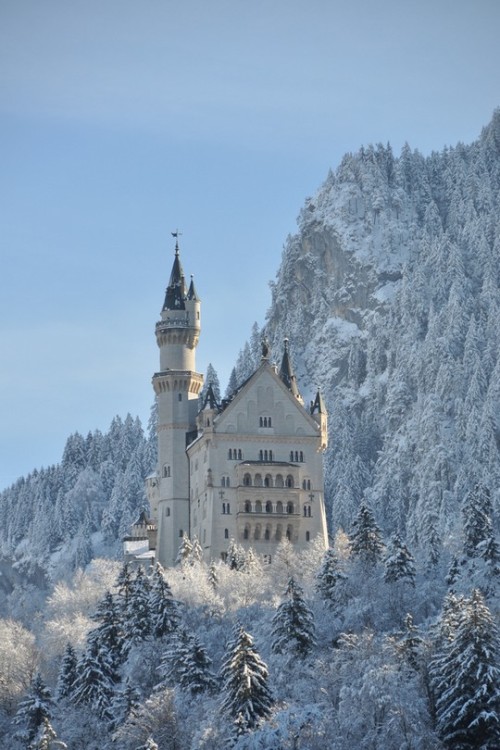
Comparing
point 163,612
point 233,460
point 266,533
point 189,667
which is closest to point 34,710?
point 189,667

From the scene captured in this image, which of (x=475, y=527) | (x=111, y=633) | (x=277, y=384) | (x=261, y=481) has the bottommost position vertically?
(x=111, y=633)

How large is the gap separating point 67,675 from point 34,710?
25.6 ft

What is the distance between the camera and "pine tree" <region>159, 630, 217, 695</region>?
111438 millimetres

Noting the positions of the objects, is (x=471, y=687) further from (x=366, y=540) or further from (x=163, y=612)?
(x=163, y=612)

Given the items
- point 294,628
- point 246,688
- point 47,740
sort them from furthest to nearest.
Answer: point 294,628 → point 47,740 → point 246,688

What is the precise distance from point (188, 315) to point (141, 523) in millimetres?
18163

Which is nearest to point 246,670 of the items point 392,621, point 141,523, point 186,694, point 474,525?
point 186,694

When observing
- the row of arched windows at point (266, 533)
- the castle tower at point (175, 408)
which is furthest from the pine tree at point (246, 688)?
the castle tower at point (175, 408)

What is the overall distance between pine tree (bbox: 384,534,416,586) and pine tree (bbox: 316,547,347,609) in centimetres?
312

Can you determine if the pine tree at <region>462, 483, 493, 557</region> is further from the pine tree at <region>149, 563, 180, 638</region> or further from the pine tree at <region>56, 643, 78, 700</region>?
the pine tree at <region>56, 643, 78, 700</region>

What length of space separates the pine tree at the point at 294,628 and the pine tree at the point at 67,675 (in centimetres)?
1265

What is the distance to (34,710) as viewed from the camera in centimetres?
11194

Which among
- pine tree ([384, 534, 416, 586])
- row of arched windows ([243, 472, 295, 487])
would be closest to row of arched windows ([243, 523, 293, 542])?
row of arched windows ([243, 472, 295, 487])

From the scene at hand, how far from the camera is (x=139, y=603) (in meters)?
123
